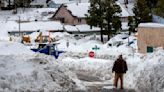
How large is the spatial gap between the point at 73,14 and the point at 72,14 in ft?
0.57

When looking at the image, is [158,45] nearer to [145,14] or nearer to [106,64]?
[106,64]

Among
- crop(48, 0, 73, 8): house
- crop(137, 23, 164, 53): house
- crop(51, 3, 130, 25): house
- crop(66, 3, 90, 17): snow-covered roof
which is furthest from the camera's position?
crop(48, 0, 73, 8): house

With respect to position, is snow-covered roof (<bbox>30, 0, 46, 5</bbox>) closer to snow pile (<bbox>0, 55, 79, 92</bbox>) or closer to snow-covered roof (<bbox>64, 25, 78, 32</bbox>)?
snow-covered roof (<bbox>64, 25, 78, 32</bbox>)

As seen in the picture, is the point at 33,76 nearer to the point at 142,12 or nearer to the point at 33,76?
the point at 33,76

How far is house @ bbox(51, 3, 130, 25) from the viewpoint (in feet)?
308

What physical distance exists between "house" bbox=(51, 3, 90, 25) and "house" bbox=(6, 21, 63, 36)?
4511 mm

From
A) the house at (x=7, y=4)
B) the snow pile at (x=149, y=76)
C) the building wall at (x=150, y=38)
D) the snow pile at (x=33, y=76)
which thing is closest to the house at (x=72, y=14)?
the house at (x=7, y=4)

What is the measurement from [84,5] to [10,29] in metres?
17.5

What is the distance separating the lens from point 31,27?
284 feet

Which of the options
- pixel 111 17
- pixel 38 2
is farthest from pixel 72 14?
pixel 38 2

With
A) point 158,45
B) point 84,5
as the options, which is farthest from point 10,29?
point 158,45

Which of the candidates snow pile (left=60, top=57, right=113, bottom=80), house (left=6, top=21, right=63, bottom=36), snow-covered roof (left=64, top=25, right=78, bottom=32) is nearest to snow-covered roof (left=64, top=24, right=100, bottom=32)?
snow-covered roof (left=64, top=25, right=78, bottom=32)

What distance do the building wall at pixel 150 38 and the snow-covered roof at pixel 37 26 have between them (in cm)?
4609

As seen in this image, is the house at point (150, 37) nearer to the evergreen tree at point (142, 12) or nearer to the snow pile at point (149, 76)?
the snow pile at point (149, 76)
